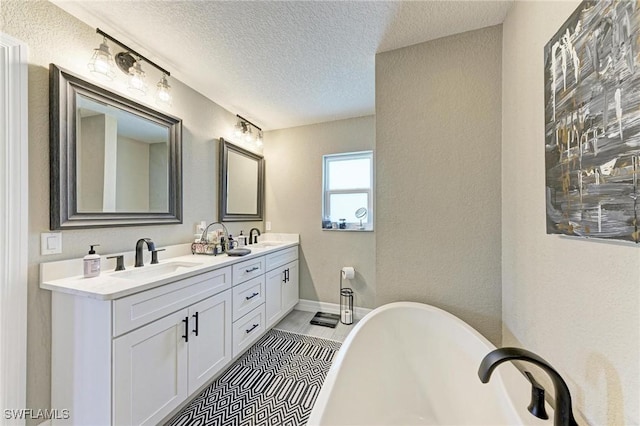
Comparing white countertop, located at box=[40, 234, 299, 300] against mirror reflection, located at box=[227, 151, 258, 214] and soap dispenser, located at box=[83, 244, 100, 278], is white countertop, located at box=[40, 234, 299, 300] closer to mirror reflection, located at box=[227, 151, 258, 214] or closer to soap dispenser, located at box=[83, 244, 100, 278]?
soap dispenser, located at box=[83, 244, 100, 278]

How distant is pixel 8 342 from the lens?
3.77ft

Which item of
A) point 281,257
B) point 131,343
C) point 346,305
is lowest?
point 346,305

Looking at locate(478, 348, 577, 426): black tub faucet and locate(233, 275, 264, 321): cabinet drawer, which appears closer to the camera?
locate(478, 348, 577, 426): black tub faucet

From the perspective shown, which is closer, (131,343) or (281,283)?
(131,343)

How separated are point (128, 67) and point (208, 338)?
1.92m

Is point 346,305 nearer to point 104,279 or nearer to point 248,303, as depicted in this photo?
point 248,303

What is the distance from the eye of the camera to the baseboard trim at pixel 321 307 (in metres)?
2.81

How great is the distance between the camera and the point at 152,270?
167cm

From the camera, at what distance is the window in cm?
291

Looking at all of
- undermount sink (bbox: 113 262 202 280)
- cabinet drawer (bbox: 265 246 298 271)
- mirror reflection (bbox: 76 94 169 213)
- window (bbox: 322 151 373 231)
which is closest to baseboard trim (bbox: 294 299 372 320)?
cabinet drawer (bbox: 265 246 298 271)

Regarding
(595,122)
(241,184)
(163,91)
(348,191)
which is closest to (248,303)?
(241,184)

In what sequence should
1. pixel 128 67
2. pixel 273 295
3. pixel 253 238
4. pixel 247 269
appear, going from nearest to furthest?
pixel 128 67
pixel 247 269
pixel 273 295
pixel 253 238

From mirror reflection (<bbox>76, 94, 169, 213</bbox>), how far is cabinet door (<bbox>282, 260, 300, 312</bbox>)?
144cm

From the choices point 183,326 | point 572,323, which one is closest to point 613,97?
point 572,323
